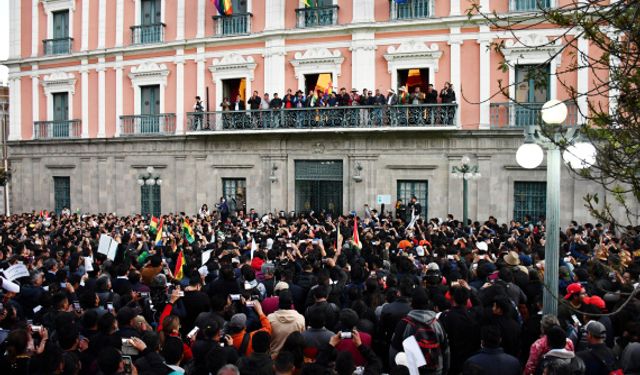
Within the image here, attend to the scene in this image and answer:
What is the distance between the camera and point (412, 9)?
2222 centimetres

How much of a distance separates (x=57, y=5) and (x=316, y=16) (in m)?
14.8

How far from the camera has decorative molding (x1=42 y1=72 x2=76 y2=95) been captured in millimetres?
28656

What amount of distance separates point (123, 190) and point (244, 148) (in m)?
7.03

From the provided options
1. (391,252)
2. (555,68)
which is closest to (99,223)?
(391,252)

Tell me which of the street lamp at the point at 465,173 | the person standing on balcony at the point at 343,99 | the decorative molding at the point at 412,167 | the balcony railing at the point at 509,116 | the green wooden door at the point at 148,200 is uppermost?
the person standing on balcony at the point at 343,99

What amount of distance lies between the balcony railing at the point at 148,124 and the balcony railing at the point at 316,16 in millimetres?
7561

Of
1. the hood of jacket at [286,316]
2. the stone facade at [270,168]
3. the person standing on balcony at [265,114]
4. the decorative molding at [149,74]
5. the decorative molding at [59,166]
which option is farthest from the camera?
the decorative molding at [59,166]

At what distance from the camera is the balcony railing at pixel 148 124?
2623 cm

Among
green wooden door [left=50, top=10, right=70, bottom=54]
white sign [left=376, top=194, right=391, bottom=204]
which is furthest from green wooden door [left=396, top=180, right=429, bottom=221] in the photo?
green wooden door [left=50, top=10, right=70, bottom=54]

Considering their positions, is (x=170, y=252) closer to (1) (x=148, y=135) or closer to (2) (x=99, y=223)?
(2) (x=99, y=223)

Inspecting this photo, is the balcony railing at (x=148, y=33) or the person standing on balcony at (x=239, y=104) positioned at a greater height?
the balcony railing at (x=148, y=33)

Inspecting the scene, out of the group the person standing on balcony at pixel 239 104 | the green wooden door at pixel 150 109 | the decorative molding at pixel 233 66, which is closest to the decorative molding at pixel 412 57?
the decorative molding at pixel 233 66

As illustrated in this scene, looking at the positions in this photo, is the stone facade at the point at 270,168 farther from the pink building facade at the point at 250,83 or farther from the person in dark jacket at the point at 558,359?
the person in dark jacket at the point at 558,359

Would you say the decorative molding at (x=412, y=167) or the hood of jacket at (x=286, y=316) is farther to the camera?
the decorative molding at (x=412, y=167)
